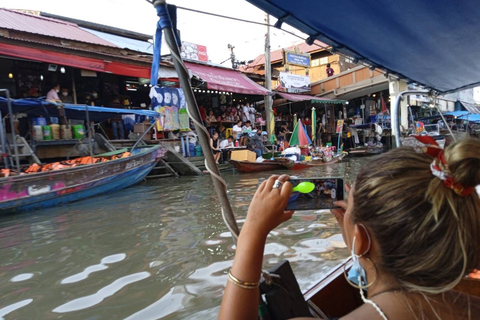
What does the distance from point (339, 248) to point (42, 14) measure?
47.6 feet

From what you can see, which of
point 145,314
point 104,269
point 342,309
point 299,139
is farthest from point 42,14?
point 342,309

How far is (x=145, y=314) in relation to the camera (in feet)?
8.50

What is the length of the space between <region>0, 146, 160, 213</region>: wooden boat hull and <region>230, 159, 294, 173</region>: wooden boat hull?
3123mm

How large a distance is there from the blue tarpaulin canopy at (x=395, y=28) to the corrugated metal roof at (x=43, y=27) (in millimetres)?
8528

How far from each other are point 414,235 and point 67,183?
7.22 meters

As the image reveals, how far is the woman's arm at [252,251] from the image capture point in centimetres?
94

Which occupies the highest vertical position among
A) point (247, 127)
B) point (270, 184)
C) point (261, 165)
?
point (247, 127)

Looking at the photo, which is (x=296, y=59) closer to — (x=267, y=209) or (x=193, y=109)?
(x=193, y=109)

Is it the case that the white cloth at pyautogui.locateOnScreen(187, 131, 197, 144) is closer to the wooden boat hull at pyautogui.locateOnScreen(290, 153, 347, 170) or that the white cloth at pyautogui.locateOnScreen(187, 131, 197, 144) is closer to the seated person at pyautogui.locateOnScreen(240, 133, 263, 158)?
the seated person at pyautogui.locateOnScreen(240, 133, 263, 158)

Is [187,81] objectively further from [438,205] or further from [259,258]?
[438,205]

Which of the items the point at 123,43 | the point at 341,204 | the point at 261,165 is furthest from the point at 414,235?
the point at 123,43

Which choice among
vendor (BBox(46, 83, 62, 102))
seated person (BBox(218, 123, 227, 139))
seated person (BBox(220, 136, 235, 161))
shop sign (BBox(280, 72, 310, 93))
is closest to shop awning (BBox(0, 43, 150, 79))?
vendor (BBox(46, 83, 62, 102))

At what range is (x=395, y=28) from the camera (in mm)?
3078

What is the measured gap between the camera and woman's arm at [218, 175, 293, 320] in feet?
3.10
